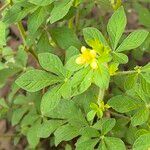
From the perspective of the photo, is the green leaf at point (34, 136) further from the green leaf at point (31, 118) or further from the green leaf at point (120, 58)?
the green leaf at point (120, 58)

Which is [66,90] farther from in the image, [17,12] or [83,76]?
[17,12]

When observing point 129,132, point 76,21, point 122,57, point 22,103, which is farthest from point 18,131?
point 122,57

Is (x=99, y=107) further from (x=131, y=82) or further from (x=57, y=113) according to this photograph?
(x=57, y=113)

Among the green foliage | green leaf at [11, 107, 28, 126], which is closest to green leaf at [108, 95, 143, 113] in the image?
the green foliage

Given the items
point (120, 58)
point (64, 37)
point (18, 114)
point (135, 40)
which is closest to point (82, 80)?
point (120, 58)

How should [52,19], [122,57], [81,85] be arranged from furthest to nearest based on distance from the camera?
1. [52,19]
2. [122,57]
3. [81,85]

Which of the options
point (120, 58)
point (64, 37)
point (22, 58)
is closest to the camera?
point (120, 58)

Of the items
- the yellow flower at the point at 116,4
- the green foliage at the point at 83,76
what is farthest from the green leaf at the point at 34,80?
the yellow flower at the point at 116,4
